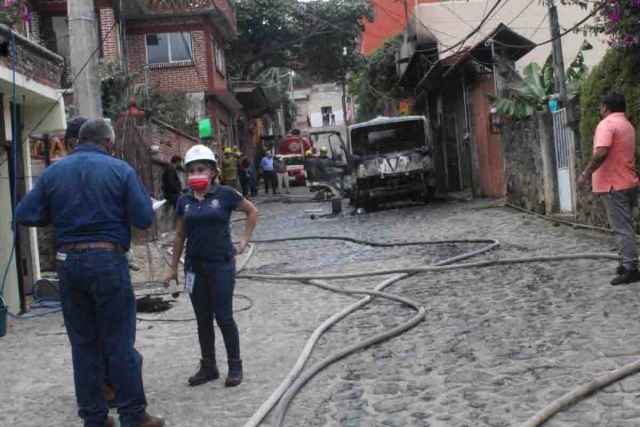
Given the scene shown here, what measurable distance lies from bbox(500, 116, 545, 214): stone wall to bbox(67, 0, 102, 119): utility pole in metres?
8.12

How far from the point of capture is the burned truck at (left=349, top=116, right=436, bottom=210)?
18719 mm

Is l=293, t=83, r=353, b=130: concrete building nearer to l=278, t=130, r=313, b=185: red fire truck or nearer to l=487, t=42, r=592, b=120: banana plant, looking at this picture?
l=278, t=130, r=313, b=185: red fire truck

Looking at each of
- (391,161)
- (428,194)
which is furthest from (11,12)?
(428,194)

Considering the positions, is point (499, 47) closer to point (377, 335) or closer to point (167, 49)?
point (377, 335)

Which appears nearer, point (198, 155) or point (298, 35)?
point (198, 155)

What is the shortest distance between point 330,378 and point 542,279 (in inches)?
144

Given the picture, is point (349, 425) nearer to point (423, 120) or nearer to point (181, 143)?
point (423, 120)

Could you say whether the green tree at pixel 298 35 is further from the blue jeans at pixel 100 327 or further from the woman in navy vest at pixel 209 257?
the blue jeans at pixel 100 327

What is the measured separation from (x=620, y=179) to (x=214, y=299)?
13.2 ft

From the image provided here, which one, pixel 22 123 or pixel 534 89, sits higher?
pixel 534 89

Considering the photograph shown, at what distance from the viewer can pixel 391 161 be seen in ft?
61.2

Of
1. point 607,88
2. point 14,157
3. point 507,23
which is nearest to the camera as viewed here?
point 14,157

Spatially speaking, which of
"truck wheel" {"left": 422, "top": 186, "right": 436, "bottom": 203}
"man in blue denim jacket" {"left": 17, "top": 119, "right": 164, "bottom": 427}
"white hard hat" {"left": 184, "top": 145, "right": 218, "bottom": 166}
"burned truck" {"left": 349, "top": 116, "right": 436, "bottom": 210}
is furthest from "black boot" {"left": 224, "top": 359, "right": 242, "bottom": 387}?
"truck wheel" {"left": 422, "top": 186, "right": 436, "bottom": 203}

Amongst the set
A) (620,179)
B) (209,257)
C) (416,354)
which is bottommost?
(416,354)
